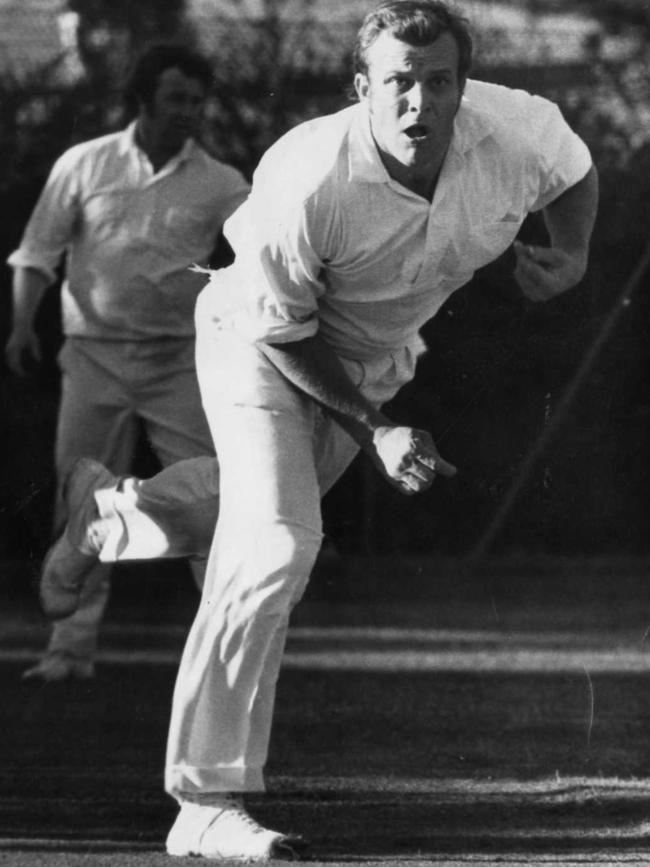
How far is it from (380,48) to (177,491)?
126 centimetres

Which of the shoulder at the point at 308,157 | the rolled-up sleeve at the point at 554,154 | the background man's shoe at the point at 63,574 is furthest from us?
the background man's shoe at the point at 63,574

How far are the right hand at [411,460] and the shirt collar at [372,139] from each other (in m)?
0.52

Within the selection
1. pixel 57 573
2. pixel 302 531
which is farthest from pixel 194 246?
pixel 302 531

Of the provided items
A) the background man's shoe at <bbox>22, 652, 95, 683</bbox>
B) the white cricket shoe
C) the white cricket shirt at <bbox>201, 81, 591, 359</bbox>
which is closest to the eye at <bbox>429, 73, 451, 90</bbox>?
the white cricket shirt at <bbox>201, 81, 591, 359</bbox>

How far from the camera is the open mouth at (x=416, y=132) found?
4047 mm

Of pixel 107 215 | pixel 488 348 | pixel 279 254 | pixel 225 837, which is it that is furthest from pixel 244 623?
pixel 488 348

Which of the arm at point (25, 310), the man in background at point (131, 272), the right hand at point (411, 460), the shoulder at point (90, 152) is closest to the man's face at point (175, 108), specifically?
the man in background at point (131, 272)

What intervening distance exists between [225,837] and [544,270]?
1360mm

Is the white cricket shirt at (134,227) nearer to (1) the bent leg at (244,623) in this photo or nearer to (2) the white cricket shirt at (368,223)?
(2) the white cricket shirt at (368,223)

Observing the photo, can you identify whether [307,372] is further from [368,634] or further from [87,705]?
[368,634]

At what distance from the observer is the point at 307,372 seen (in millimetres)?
4141

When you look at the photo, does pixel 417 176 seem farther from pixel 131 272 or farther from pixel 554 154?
pixel 131 272

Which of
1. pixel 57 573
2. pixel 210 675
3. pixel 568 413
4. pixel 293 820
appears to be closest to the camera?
pixel 210 675

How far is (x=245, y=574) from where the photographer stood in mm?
4016
